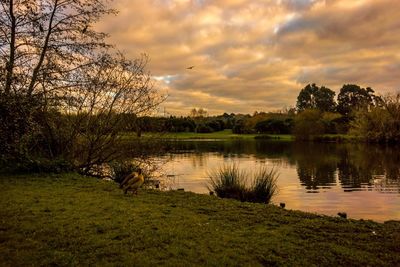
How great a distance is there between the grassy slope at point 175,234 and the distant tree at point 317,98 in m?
117

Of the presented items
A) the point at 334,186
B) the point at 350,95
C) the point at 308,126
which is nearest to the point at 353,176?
the point at 334,186

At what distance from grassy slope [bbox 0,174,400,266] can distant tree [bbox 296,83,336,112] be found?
→ 11746 centimetres

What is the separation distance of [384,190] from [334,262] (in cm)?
1511

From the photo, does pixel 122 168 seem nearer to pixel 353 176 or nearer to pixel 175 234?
pixel 175 234

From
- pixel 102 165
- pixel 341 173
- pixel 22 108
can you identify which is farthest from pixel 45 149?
pixel 341 173

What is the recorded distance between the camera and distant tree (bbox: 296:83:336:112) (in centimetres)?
12675

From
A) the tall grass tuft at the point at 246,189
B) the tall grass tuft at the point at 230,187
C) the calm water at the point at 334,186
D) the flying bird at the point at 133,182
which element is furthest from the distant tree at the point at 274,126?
the flying bird at the point at 133,182

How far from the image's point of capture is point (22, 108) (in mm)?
7000

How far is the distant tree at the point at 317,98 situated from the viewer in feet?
416

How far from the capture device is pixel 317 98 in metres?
130

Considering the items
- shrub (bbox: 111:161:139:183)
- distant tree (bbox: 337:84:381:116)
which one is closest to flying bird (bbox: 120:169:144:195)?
shrub (bbox: 111:161:139:183)

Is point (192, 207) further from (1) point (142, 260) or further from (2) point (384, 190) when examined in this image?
(2) point (384, 190)

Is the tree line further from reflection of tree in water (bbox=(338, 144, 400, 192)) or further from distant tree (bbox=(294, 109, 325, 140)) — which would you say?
reflection of tree in water (bbox=(338, 144, 400, 192))

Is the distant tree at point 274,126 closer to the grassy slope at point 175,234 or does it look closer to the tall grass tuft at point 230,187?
the tall grass tuft at point 230,187
